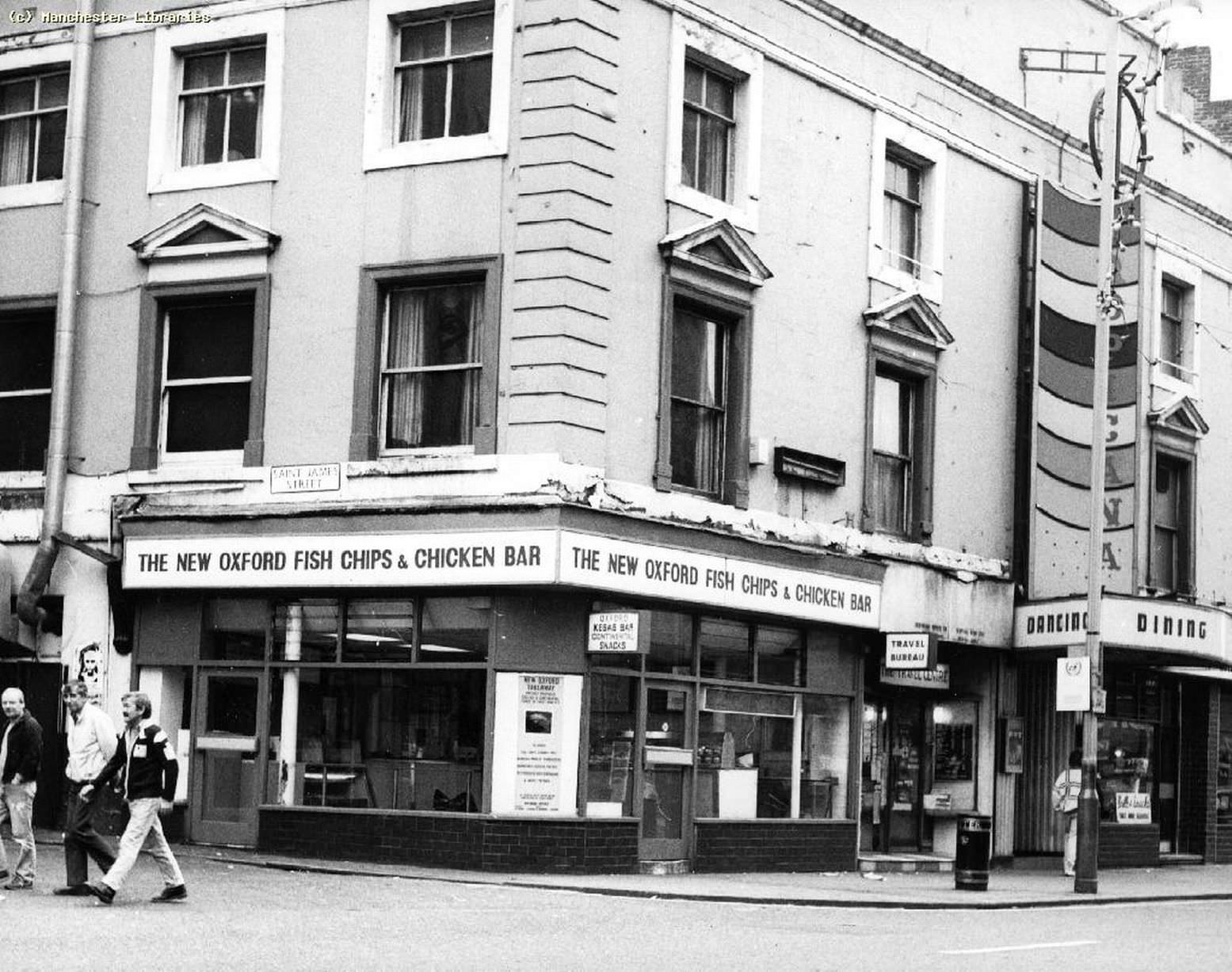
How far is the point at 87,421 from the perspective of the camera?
79.8 ft

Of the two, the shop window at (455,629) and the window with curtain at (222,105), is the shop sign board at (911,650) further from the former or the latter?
the window with curtain at (222,105)

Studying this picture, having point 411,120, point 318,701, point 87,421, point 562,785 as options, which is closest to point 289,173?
→ point 411,120

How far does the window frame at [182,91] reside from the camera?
2355 centimetres

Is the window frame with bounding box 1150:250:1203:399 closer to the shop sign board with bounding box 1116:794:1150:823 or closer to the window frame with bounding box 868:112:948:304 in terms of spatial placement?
the window frame with bounding box 868:112:948:304

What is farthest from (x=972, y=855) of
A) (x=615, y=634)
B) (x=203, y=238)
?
(x=203, y=238)

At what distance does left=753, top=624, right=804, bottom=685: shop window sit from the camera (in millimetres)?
24594

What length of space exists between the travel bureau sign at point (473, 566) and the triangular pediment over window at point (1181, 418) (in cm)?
933

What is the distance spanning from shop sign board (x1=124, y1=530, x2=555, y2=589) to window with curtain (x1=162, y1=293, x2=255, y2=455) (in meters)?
1.31

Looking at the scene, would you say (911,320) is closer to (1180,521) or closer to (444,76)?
(444,76)

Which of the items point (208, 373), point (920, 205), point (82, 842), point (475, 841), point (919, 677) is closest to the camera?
point (82, 842)

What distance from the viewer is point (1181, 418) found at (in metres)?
32.3

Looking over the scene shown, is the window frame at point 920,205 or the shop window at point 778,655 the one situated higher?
the window frame at point 920,205

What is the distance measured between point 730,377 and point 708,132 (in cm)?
288

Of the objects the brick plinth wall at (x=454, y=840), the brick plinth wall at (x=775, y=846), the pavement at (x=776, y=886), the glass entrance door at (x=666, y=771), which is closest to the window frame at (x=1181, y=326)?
the pavement at (x=776, y=886)
